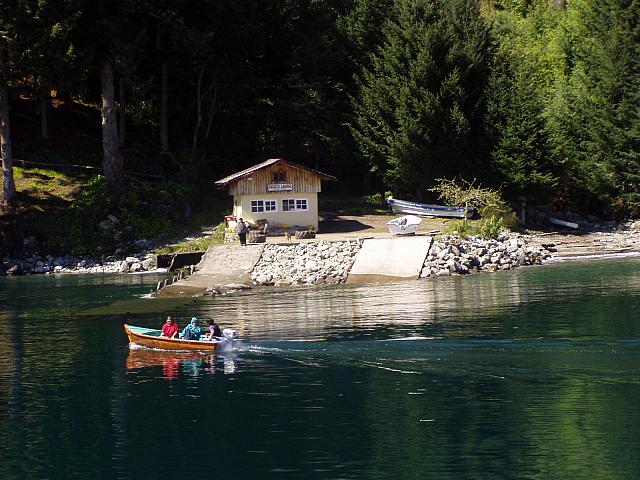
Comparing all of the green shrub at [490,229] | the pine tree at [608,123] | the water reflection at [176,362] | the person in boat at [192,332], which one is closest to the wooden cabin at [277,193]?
the green shrub at [490,229]

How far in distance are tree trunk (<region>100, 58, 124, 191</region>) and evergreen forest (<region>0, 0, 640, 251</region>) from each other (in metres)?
0.12

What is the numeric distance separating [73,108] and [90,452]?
67.1 meters

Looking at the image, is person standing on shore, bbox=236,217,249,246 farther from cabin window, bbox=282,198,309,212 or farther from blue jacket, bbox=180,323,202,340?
blue jacket, bbox=180,323,202,340

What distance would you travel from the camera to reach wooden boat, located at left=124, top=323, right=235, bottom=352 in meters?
34.4

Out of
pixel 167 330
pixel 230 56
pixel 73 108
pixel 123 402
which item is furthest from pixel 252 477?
pixel 73 108

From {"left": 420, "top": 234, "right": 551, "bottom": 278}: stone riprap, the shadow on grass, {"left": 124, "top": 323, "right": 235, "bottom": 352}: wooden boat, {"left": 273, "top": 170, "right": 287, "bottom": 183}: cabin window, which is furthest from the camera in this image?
the shadow on grass

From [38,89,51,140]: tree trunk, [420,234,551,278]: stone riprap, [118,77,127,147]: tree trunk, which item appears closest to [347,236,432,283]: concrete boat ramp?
[420,234,551,278]: stone riprap

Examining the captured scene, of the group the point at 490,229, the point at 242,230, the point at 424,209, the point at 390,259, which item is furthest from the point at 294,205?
the point at 490,229

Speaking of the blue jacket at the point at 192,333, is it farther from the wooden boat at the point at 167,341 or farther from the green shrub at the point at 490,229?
the green shrub at the point at 490,229

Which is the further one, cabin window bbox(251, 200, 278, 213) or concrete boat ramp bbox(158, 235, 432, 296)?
cabin window bbox(251, 200, 278, 213)

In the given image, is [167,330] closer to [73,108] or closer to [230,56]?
[230,56]

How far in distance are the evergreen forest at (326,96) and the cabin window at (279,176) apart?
10.6 metres

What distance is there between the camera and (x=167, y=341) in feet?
116

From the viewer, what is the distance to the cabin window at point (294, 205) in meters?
65.3
